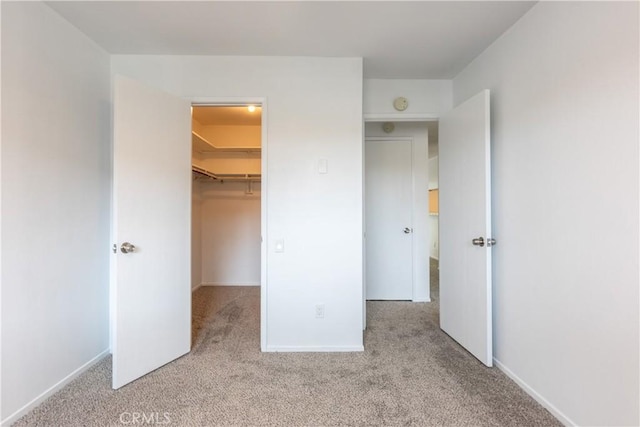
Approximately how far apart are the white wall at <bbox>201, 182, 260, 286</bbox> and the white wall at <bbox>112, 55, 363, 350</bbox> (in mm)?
2135

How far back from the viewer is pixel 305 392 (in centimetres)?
180

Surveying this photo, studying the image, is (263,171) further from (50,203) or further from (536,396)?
(536,396)

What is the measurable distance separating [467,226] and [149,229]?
7.80ft

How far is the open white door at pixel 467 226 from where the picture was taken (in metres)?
2.05

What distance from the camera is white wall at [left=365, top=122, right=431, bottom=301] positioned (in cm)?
363

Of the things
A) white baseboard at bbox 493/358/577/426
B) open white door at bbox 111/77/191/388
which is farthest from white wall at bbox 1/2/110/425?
white baseboard at bbox 493/358/577/426

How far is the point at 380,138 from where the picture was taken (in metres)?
3.66

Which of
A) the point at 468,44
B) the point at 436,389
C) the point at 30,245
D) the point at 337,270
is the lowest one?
the point at 436,389

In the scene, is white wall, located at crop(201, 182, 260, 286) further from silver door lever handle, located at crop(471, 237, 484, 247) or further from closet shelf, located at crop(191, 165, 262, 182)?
silver door lever handle, located at crop(471, 237, 484, 247)

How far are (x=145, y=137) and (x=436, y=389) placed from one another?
8.40ft

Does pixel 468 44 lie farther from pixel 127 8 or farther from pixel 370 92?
pixel 127 8

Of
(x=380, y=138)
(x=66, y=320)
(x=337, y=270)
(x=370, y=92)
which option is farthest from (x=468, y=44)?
(x=66, y=320)

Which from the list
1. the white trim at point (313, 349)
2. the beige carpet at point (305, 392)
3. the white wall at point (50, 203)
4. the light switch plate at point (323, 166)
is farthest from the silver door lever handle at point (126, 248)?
the light switch plate at point (323, 166)

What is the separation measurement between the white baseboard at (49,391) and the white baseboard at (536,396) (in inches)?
116
